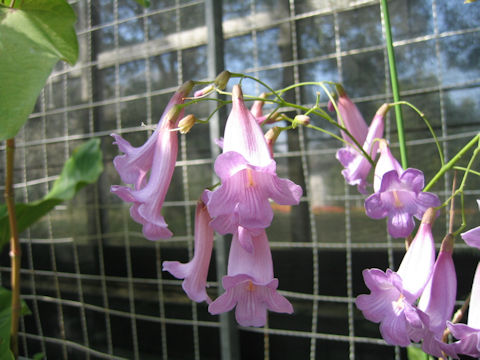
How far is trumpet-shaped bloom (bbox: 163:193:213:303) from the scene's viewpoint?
389 millimetres

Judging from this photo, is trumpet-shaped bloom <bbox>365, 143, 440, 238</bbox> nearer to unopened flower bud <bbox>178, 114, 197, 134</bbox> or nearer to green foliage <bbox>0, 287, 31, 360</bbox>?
unopened flower bud <bbox>178, 114, 197, 134</bbox>

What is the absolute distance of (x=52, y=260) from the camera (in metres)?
1.72

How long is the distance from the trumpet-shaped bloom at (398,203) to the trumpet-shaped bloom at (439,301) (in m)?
0.04

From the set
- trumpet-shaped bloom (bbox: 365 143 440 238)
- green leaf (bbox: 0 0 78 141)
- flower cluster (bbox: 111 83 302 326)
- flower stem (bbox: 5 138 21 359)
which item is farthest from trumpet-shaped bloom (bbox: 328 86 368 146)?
flower stem (bbox: 5 138 21 359)

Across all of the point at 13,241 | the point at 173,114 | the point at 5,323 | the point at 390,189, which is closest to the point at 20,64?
the point at 173,114

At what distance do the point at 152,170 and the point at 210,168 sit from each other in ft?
3.28

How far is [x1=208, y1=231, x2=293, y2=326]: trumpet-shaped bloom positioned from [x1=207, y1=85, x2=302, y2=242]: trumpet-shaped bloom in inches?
1.8

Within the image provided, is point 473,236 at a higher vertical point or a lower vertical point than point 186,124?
lower

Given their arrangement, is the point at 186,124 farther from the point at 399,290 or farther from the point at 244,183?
the point at 399,290

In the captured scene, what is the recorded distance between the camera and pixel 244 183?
1.17 feet

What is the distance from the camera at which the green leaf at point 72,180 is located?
1104 mm

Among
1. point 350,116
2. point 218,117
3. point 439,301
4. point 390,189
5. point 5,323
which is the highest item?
point 218,117

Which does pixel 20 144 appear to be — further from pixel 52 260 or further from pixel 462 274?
pixel 462 274

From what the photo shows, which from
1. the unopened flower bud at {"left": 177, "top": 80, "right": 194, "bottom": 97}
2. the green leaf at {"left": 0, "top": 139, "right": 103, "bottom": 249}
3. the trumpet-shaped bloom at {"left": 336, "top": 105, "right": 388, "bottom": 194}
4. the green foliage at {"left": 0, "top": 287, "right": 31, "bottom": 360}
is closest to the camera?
the unopened flower bud at {"left": 177, "top": 80, "right": 194, "bottom": 97}
